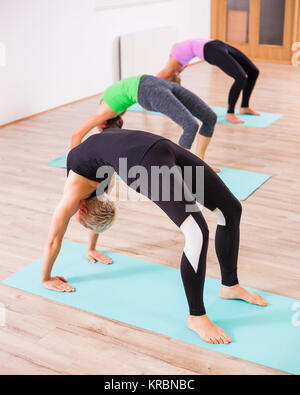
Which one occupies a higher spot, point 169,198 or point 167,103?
point 169,198

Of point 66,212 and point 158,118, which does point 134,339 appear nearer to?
point 66,212

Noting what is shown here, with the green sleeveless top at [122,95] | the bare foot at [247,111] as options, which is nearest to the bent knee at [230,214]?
the green sleeveless top at [122,95]

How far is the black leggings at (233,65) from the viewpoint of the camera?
477 cm

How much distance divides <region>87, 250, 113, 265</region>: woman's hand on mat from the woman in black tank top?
0.36 meters

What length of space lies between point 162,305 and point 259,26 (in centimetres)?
605

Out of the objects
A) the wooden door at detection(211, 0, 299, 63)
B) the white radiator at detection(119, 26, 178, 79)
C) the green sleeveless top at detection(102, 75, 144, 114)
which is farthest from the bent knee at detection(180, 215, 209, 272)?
the wooden door at detection(211, 0, 299, 63)

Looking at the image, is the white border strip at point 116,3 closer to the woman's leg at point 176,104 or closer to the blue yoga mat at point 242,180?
the woman's leg at point 176,104

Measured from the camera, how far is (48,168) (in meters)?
4.09

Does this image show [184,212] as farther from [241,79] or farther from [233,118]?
[233,118]

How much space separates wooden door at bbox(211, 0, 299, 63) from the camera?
24.6 ft

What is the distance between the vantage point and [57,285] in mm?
2574

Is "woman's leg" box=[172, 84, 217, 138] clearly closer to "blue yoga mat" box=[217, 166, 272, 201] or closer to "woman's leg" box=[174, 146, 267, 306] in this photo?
"blue yoga mat" box=[217, 166, 272, 201]

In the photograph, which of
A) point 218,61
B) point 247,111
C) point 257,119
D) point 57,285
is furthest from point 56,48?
point 57,285

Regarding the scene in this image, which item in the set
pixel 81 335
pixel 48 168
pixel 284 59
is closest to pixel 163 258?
pixel 81 335
